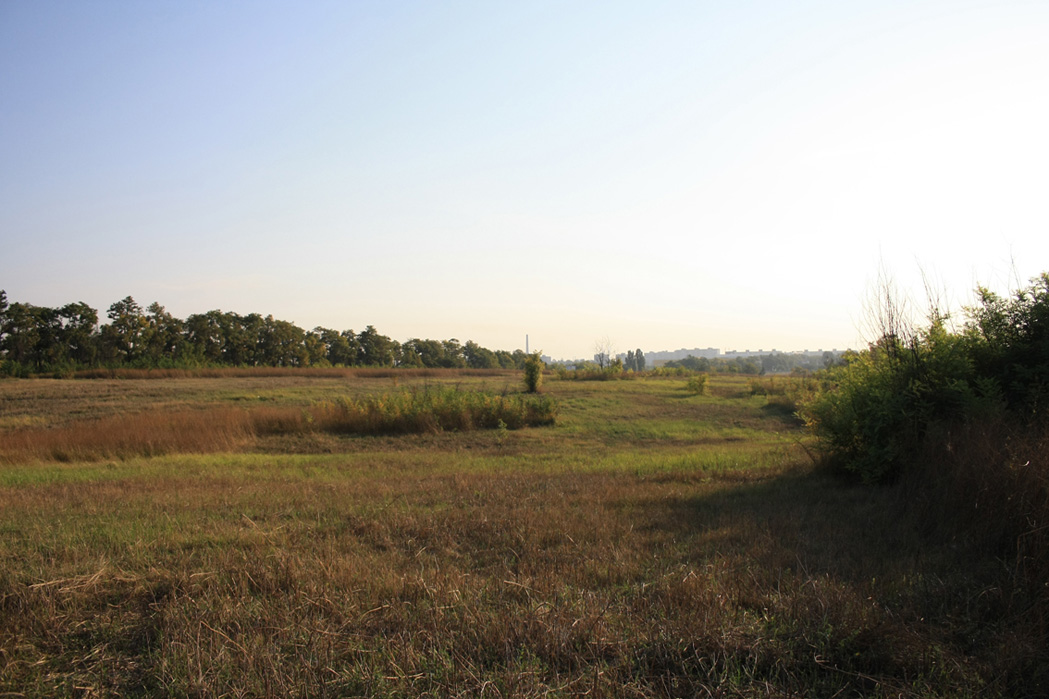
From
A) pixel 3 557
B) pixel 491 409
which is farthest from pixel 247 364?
pixel 3 557

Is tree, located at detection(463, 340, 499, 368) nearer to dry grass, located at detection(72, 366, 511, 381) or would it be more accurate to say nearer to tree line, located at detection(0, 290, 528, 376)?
tree line, located at detection(0, 290, 528, 376)

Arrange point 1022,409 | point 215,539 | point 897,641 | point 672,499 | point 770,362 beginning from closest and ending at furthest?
point 897,641
point 215,539
point 1022,409
point 672,499
point 770,362

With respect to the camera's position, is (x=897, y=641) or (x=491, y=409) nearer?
(x=897, y=641)

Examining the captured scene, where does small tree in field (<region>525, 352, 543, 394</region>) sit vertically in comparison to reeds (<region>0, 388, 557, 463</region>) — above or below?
above

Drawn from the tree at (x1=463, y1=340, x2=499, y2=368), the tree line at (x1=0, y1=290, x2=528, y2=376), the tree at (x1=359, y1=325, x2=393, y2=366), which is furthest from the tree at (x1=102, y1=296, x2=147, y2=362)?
the tree at (x1=463, y1=340, x2=499, y2=368)

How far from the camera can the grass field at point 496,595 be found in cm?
306

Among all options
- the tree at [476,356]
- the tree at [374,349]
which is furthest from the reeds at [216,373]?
the tree at [476,356]

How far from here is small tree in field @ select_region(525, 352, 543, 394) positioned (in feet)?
116

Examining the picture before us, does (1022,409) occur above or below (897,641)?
above

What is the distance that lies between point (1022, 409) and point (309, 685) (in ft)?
30.5

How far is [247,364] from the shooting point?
66.3m

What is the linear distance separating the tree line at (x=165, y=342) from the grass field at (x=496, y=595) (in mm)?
33717

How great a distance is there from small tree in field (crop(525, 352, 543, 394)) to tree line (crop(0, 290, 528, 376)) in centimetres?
460

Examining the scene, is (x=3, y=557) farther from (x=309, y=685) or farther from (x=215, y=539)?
(x=309, y=685)
